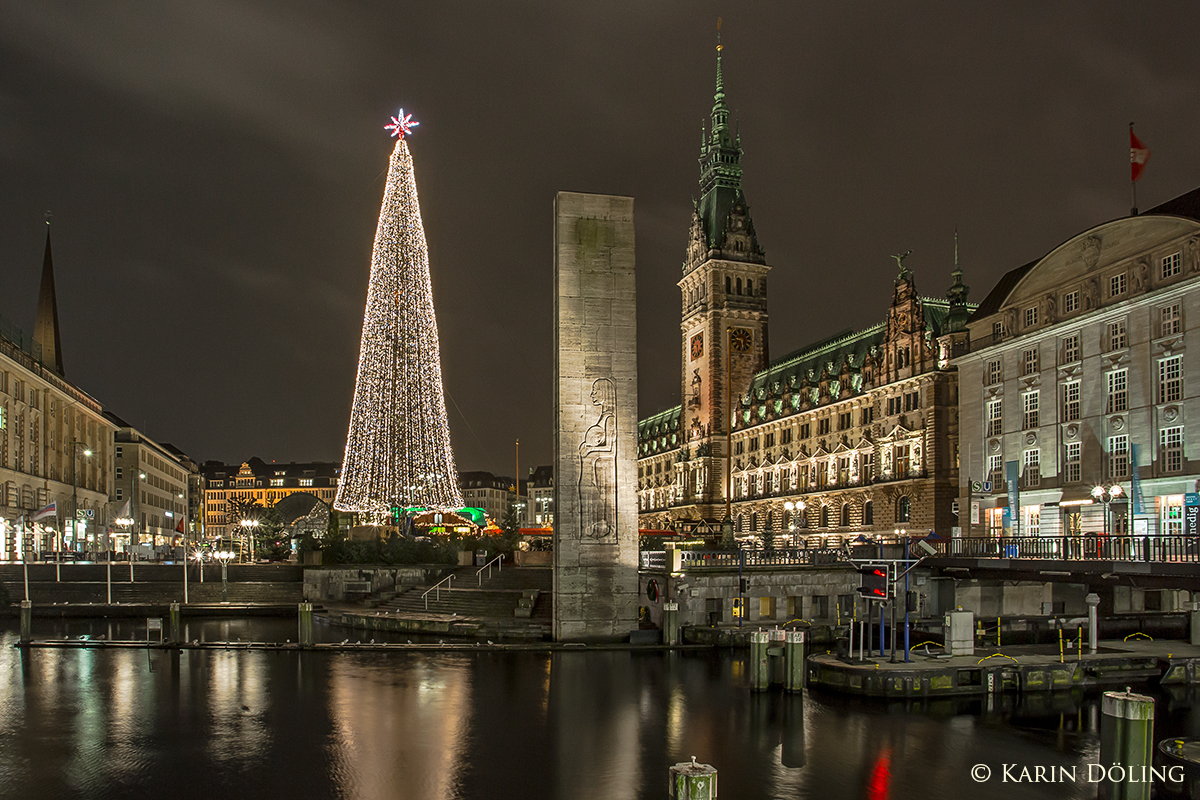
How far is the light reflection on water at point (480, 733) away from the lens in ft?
66.7

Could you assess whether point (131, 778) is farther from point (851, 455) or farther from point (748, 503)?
point (748, 503)

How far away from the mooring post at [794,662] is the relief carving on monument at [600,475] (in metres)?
12.9

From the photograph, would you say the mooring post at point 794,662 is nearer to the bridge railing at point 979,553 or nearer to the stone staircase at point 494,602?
the stone staircase at point 494,602

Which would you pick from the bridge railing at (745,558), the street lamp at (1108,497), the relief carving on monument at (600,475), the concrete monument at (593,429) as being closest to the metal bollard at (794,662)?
the concrete monument at (593,429)

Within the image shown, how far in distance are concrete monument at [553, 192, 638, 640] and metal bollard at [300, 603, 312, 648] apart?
991cm

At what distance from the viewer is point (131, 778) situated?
2045 centimetres

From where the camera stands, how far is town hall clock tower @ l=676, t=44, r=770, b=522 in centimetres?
13850

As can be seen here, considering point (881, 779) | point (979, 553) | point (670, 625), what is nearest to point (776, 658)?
point (670, 625)

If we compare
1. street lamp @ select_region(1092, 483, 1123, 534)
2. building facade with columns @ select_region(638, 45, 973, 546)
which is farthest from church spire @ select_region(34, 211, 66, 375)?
street lamp @ select_region(1092, 483, 1123, 534)

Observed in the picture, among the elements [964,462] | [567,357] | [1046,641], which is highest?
[567,357]

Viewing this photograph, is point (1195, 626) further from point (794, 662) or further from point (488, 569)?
point (488, 569)

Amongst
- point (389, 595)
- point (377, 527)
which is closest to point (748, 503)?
point (377, 527)

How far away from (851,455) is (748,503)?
24.7 m

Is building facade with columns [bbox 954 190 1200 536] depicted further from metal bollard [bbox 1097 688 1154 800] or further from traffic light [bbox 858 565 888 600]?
metal bollard [bbox 1097 688 1154 800]
